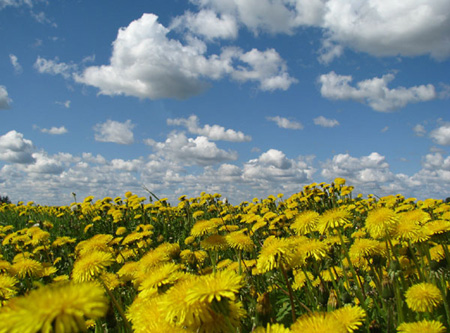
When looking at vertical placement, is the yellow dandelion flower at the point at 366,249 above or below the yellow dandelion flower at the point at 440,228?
below

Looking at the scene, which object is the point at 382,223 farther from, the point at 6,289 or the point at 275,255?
the point at 6,289

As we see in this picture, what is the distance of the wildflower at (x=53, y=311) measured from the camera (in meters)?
0.99

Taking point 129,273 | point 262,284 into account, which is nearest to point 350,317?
point 262,284

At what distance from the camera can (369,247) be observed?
9.59 ft

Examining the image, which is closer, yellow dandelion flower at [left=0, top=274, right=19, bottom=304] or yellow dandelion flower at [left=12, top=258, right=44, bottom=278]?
yellow dandelion flower at [left=0, top=274, right=19, bottom=304]

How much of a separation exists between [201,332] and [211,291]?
0.28 meters

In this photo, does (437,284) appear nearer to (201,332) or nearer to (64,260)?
(201,332)

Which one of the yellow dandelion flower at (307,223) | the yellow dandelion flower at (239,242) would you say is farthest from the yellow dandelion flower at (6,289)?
the yellow dandelion flower at (307,223)

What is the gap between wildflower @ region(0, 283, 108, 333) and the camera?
99 centimetres

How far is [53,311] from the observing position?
102 cm

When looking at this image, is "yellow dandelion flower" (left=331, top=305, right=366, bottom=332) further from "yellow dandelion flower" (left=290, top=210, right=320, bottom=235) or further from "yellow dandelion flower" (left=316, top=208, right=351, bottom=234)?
"yellow dandelion flower" (left=290, top=210, right=320, bottom=235)

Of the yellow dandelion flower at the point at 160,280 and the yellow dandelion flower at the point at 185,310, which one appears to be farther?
the yellow dandelion flower at the point at 160,280

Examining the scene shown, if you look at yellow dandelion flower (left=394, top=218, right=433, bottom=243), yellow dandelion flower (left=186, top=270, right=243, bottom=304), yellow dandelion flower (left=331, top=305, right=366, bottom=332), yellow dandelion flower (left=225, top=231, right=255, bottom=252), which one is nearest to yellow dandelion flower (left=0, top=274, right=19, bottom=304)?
yellow dandelion flower (left=186, top=270, right=243, bottom=304)

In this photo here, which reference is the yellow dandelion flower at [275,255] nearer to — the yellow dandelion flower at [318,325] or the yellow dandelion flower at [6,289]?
the yellow dandelion flower at [318,325]
